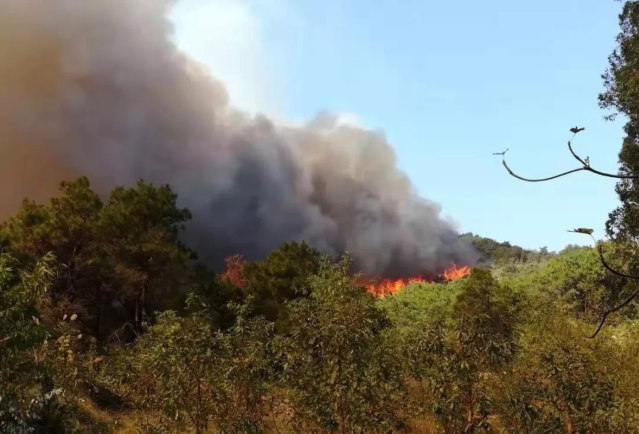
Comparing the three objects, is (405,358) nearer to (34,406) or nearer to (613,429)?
(613,429)

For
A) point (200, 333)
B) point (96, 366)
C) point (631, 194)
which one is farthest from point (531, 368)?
point (96, 366)

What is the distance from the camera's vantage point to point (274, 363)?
398 inches

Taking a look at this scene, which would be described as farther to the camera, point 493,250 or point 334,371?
point 493,250

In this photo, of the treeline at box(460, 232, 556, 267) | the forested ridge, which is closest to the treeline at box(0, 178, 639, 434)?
the forested ridge

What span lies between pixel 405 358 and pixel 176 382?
15.9ft

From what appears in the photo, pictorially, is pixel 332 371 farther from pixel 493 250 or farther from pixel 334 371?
pixel 493 250

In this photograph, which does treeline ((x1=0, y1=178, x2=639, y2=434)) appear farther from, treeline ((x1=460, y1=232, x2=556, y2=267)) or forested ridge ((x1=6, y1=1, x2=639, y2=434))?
treeline ((x1=460, y1=232, x2=556, y2=267))

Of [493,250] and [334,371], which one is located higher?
[493,250]

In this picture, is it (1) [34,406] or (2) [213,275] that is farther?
(2) [213,275]

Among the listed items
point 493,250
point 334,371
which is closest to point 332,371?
point 334,371

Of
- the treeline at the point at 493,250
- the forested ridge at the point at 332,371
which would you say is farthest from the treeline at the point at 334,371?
the treeline at the point at 493,250

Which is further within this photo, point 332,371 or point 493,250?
point 493,250

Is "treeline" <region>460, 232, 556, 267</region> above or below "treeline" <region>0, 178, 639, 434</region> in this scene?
above

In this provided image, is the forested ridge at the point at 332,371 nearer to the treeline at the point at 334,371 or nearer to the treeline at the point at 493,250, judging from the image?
the treeline at the point at 334,371
